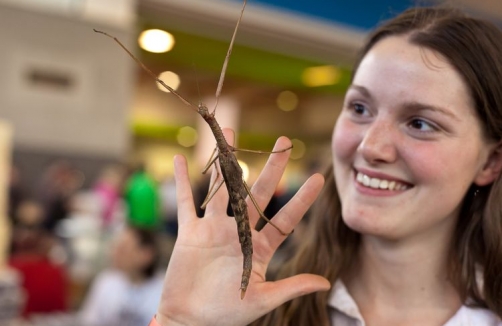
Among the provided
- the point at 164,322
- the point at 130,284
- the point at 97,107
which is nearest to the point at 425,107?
the point at 164,322

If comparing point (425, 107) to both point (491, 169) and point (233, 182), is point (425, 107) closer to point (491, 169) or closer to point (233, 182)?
point (491, 169)

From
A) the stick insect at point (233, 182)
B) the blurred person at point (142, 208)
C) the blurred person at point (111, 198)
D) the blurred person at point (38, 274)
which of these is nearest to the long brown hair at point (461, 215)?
the stick insect at point (233, 182)

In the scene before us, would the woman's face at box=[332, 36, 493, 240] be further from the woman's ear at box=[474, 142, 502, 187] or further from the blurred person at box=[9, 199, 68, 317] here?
the blurred person at box=[9, 199, 68, 317]

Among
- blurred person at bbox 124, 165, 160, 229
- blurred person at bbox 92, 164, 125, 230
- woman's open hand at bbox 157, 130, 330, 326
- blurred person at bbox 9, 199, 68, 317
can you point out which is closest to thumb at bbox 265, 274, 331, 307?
woman's open hand at bbox 157, 130, 330, 326

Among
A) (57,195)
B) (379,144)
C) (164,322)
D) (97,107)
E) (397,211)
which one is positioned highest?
(97,107)

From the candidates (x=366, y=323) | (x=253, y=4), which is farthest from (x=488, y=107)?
(x=253, y=4)

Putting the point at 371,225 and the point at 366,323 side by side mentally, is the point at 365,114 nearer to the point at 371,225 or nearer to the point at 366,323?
the point at 371,225
